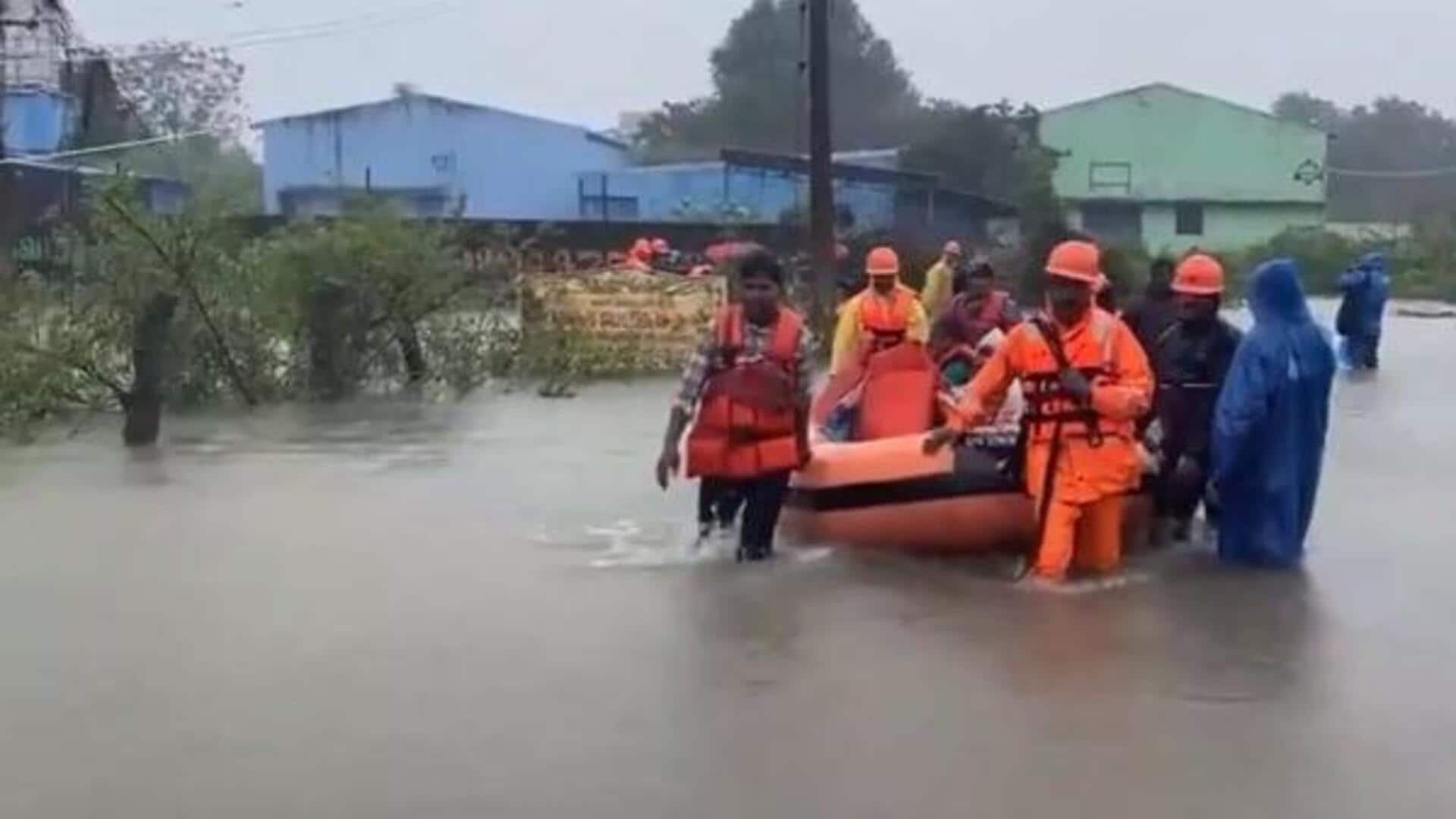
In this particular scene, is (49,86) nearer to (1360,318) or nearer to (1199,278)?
(1360,318)

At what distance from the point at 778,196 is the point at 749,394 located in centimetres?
4881

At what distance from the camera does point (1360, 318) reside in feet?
94.7

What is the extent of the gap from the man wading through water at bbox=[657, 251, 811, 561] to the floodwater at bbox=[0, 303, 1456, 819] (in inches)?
20.2

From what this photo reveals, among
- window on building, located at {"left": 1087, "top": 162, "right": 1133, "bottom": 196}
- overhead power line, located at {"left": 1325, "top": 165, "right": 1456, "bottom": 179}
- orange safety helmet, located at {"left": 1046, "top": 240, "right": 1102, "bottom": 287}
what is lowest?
orange safety helmet, located at {"left": 1046, "top": 240, "right": 1102, "bottom": 287}

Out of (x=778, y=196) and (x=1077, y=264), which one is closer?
(x=1077, y=264)

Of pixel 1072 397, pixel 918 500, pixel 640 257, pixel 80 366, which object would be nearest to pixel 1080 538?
pixel 1072 397

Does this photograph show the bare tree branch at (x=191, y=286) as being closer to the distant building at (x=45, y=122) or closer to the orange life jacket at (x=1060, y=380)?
the distant building at (x=45, y=122)

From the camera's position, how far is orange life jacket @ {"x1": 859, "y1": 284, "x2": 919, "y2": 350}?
545 inches

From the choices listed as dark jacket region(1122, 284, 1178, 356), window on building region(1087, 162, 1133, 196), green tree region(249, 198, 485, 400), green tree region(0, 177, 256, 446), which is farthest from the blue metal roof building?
dark jacket region(1122, 284, 1178, 356)

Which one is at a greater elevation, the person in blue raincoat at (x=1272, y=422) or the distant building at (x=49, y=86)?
the distant building at (x=49, y=86)

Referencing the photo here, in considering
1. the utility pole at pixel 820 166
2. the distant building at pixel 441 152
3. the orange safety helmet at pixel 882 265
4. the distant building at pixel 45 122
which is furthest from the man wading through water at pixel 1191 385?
the distant building at pixel 441 152

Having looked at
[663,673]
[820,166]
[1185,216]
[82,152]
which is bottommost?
[663,673]

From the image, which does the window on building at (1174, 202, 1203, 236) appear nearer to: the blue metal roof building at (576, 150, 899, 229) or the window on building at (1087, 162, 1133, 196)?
the window on building at (1087, 162, 1133, 196)

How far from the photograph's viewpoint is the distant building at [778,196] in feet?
163
